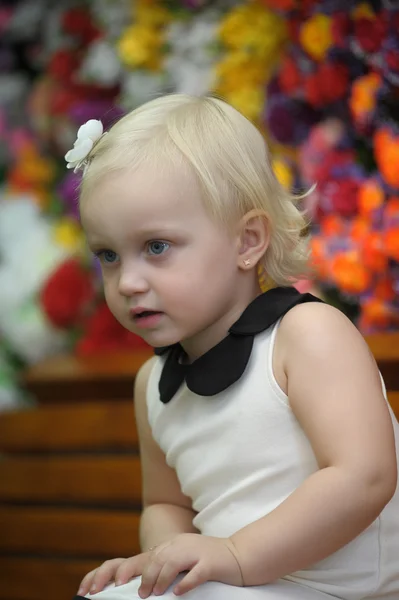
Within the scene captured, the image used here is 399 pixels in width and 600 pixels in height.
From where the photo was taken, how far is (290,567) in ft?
3.57

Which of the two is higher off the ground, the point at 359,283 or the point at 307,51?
the point at 307,51

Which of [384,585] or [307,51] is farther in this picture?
[307,51]

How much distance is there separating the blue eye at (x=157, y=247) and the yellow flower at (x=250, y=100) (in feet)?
3.80

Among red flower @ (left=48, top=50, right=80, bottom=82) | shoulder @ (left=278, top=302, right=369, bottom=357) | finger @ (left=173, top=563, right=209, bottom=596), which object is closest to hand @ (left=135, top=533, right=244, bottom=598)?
finger @ (left=173, top=563, right=209, bottom=596)

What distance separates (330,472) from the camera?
1076mm

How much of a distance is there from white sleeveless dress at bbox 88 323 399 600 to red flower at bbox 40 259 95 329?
4.51 ft

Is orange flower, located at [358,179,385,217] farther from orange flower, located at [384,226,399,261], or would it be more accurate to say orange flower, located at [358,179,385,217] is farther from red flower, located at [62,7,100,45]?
red flower, located at [62,7,100,45]

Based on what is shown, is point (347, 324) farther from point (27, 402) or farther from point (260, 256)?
point (27, 402)

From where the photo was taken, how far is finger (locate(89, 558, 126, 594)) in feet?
3.90

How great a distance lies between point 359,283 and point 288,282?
0.63 meters

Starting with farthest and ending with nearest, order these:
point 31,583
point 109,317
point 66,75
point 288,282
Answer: point 66,75 → point 109,317 → point 31,583 → point 288,282

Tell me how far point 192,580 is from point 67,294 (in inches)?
63.6

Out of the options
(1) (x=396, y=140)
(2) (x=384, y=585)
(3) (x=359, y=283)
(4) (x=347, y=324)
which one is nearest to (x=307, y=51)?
(1) (x=396, y=140)

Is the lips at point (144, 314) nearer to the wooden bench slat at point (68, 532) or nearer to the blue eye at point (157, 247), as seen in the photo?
the blue eye at point (157, 247)
